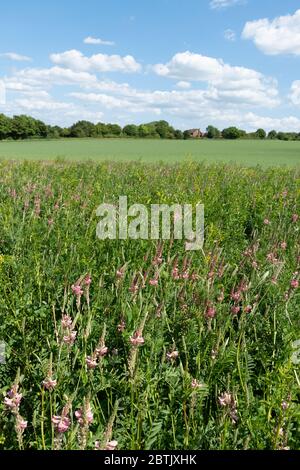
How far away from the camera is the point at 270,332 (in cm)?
264

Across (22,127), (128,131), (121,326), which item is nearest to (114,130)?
(128,131)

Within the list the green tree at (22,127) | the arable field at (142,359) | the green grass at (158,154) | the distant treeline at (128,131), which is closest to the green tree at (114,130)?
the distant treeline at (128,131)

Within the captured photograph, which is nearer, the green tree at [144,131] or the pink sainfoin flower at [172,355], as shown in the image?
the pink sainfoin flower at [172,355]

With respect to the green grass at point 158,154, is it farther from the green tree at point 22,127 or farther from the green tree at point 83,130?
the green tree at point 22,127

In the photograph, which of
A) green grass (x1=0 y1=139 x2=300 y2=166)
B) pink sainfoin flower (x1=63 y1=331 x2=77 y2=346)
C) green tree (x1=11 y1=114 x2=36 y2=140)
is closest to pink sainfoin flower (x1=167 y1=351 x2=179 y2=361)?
pink sainfoin flower (x1=63 y1=331 x2=77 y2=346)

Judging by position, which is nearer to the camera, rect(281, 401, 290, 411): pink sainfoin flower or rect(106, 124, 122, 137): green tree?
rect(281, 401, 290, 411): pink sainfoin flower

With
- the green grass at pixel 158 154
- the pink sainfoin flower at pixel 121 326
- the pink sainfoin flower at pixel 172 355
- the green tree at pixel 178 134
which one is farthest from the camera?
the green tree at pixel 178 134

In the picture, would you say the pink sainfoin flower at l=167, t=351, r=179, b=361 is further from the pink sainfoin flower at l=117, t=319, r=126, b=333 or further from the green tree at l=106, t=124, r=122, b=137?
the green tree at l=106, t=124, r=122, b=137

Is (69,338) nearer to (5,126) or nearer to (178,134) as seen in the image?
(178,134)

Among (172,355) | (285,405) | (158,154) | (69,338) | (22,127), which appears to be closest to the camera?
(285,405)

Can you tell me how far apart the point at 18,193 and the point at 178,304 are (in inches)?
158
